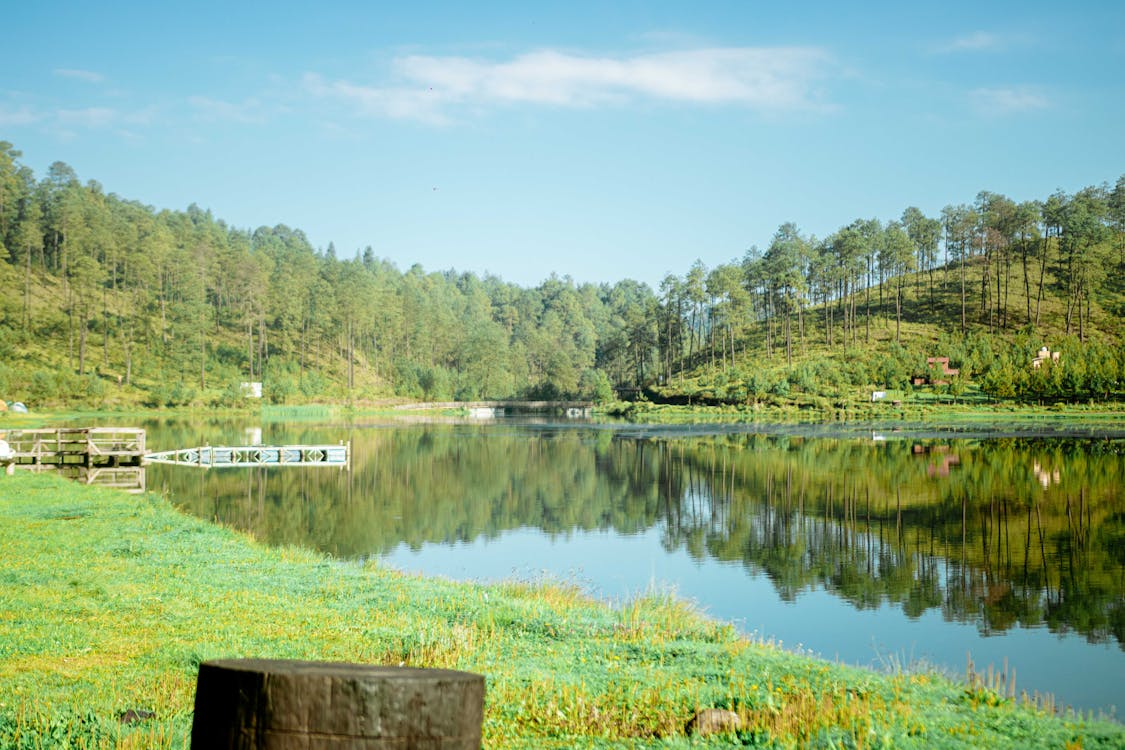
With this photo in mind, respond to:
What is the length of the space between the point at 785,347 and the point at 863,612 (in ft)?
385

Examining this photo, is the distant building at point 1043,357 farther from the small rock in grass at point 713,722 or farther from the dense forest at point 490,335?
the small rock in grass at point 713,722

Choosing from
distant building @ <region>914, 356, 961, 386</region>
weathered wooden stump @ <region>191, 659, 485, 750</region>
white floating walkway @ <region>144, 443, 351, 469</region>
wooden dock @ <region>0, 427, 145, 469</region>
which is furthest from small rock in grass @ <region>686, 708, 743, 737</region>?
distant building @ <region>914, 356, 961, 386</region>

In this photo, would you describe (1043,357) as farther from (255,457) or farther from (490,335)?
(490,335)

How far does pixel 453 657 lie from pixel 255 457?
47.2 m

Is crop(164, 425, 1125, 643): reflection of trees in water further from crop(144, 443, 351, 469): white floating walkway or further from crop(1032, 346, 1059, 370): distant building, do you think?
crop(1032, 346, 1059, 370): distant building

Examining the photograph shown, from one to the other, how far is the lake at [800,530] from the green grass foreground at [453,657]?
298 cm

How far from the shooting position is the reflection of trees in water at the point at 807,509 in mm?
22562

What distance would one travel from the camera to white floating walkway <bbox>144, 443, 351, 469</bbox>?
2034 inches

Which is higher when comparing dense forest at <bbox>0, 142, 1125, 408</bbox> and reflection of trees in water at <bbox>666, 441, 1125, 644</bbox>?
dense forest at <bbox>0, 142, 1125, 408</bbox>

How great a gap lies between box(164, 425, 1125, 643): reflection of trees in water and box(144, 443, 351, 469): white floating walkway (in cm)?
219

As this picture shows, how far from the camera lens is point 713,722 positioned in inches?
367

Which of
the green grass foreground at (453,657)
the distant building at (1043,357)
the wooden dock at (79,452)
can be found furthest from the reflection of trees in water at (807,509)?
the distant building at (1043,357)

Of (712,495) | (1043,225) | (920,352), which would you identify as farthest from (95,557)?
(1043,225)

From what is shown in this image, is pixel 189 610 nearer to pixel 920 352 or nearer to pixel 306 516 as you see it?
pixel 306 516
